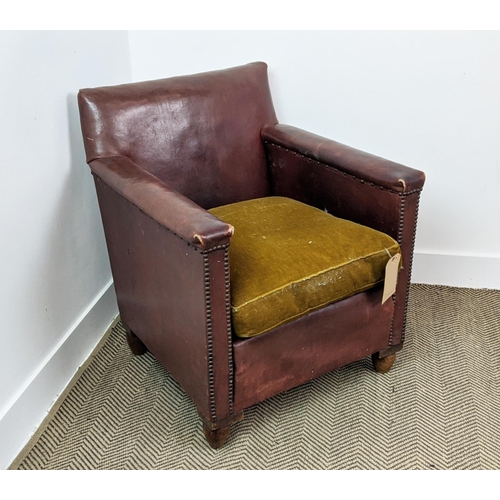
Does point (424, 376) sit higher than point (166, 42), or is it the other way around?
point (166, 42)

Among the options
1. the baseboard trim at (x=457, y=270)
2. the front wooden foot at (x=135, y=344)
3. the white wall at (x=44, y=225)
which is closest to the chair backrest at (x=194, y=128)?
the white wall at (x=44, y=225)

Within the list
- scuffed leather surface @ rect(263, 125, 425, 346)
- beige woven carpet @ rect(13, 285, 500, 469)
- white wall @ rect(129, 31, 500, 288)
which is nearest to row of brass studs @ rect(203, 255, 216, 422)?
beige woven carpet @ rect(13, 285, 500, 469)

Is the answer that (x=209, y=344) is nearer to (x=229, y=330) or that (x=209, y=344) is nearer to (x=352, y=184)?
(x=229, y=330)

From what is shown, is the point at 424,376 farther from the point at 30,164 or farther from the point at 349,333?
the point at 30,164

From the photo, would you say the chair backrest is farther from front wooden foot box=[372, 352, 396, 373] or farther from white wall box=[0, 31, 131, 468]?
front wooden foot box=[372, 352, 396, 373]

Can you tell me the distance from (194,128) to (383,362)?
3.03ft

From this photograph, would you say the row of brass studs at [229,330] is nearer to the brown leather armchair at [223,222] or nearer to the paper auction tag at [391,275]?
the brown leather armchair at [223,222]

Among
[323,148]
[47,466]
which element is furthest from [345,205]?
[47,466]

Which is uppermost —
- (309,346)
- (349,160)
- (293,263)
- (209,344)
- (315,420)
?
(349,160)

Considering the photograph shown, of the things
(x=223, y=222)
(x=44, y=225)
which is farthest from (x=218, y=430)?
(x=44, y=225)

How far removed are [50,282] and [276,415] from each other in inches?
29.8

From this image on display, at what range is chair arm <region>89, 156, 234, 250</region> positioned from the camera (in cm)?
127

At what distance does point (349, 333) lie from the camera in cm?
166

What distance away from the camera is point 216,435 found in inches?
61.2
